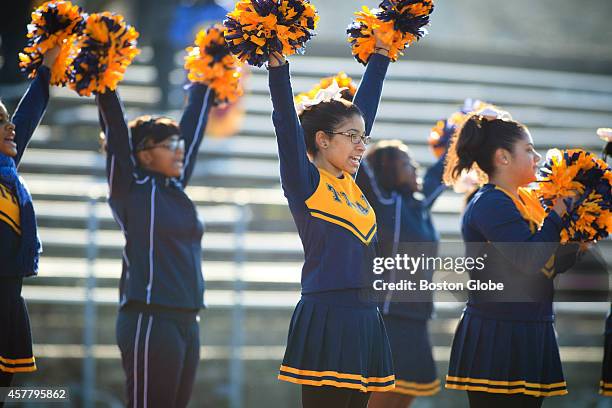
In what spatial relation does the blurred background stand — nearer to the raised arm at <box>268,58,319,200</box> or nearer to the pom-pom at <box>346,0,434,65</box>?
the pom-pom at <box>346,0,434,65</box>

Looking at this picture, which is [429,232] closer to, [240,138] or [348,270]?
[348,270]

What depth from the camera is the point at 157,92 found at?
8906 millimetres

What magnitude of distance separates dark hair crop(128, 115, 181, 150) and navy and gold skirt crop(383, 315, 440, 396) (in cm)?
138

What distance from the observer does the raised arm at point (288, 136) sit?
2.95 metres

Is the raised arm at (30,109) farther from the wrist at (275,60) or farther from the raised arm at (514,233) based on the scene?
the raised arm at (514,233)

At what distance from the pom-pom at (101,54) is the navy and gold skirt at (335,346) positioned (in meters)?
1.38

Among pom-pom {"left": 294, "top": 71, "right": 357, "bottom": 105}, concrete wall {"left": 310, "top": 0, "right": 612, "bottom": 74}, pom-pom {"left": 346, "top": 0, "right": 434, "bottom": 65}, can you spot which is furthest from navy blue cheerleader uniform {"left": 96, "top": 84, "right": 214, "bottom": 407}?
concrete wall {"left": 310, "top": 0, "right": 612, "bottom": 74}

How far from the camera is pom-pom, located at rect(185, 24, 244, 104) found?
423 cm

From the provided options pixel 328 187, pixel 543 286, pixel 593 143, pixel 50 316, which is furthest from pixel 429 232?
pixel 593 143

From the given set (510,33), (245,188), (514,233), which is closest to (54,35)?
(514,233)

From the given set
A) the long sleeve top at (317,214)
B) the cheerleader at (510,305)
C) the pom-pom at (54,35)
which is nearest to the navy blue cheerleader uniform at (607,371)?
the cheerleader at (510,305)

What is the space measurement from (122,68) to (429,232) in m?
1.79

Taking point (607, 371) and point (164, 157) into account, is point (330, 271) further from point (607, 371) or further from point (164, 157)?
point (607, 371)

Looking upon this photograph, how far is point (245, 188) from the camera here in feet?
26.6
